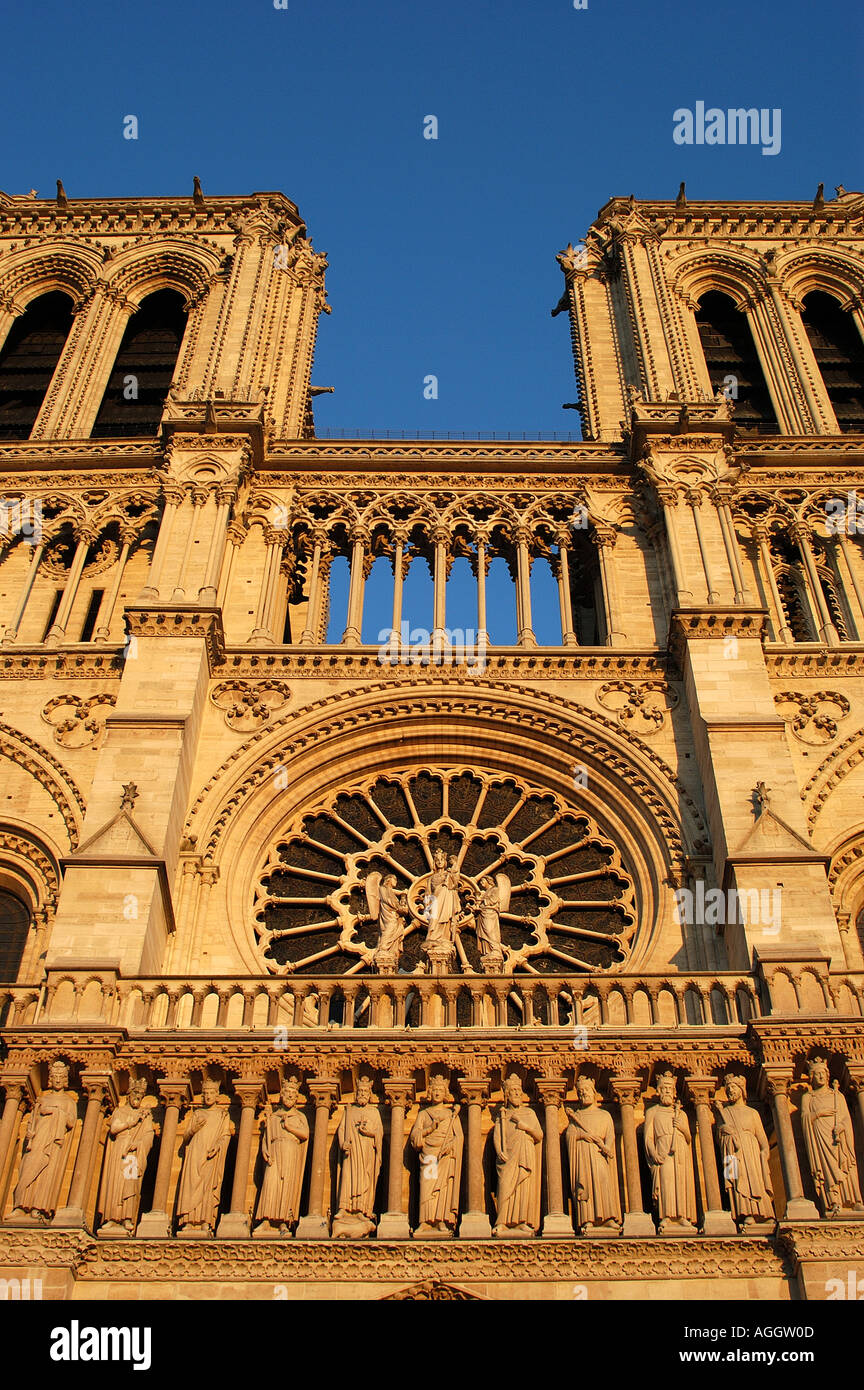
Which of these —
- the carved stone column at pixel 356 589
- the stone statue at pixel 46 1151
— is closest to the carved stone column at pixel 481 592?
the carved stone column at pixel 356 589

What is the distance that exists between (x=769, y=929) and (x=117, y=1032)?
19.5 feet

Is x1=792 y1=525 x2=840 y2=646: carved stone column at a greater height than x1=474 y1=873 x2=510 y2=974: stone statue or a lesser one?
greater

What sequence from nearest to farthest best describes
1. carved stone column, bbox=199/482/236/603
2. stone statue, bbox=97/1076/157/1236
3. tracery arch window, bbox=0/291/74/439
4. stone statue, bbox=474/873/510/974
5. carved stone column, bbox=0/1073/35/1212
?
stone statue, bbox=97/1076/157/1236, carved stone column, bbox=0/1073/35/1212, stone statue, bbox=474/873/510/974, carved stone column, bbox=199/482/236/603, tracery arch window, bbox=0/291/74/439

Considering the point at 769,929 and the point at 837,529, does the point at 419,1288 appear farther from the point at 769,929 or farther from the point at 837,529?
the point at 837,529

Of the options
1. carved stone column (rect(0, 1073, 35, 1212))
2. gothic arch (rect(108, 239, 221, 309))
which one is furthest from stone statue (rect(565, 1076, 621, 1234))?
gothic arch (rect(108, 239, 221, 309))

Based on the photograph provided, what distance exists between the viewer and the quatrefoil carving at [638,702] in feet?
60.5

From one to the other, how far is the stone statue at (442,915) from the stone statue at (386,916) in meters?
0.31

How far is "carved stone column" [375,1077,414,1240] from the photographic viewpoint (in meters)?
12.6

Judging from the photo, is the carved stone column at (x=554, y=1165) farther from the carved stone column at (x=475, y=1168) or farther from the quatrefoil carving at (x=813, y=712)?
the quatrefoil carving at (x=813, y=712)

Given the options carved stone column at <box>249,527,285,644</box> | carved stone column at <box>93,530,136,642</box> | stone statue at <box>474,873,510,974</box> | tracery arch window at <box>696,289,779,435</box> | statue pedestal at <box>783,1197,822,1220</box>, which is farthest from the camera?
tracery arch window at <box>696,289,779,435</box>

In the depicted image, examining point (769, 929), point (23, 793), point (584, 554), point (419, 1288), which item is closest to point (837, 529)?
point (584, 554)

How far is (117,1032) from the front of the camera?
1366 cm

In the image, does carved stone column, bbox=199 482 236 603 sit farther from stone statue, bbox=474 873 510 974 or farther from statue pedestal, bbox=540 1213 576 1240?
statue pedestal, bbox=540 1213 576 1240

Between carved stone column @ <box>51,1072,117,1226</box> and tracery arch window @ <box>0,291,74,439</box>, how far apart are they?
1374cm
